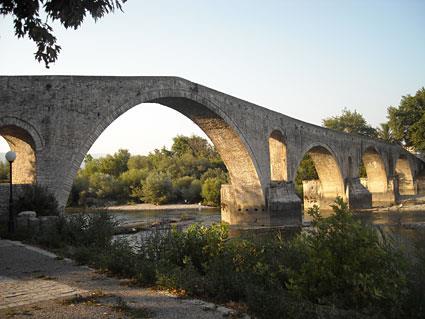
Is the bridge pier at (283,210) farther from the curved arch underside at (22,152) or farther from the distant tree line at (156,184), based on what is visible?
the distant tree line at (156,184)

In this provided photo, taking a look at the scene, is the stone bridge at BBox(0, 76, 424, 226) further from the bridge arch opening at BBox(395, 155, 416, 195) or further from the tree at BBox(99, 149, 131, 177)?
the tree at BBox(99, 149, 131, 177)

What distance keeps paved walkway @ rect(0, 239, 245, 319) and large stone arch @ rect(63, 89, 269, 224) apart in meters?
11.9

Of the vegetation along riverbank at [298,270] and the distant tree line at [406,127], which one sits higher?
→ the distant tree line at [406,127]

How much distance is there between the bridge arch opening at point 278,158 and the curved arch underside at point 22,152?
16.7 meters

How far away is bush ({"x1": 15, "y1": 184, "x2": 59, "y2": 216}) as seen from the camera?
11117 millimetres

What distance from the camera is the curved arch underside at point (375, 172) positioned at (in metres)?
43.5

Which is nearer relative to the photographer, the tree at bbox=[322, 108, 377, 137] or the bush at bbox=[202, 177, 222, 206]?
the bush at bbox=[202, 177, 222, 206]

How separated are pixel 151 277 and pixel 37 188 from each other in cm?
727

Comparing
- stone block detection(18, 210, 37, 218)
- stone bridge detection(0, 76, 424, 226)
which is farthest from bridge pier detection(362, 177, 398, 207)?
stone block detection(18, 210, 37, 218)

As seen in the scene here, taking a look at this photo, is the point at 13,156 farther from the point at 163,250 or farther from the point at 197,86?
the point at 197,86

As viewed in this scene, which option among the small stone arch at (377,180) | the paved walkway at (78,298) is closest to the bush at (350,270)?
the paved walkway at (78,298)

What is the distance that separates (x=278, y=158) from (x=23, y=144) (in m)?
17.8

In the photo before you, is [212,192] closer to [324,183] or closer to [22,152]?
[324,183]

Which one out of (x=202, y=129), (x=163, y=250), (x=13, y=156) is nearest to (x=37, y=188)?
(x=13, y=156)
